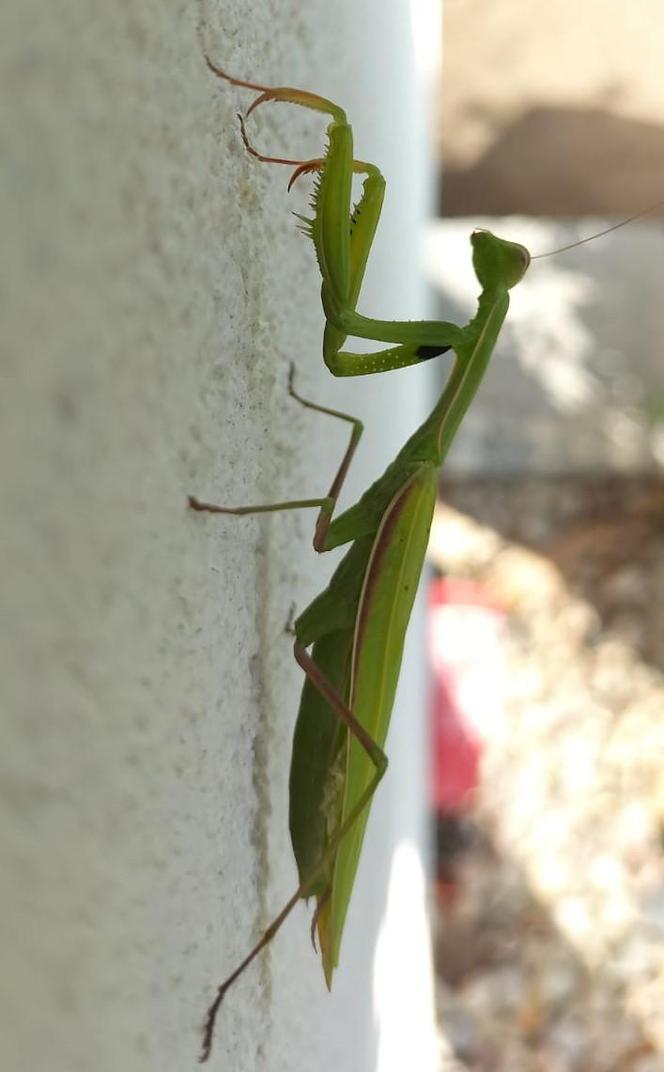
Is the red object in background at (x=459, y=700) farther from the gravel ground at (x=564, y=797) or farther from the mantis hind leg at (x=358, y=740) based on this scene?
the mantis hind leg at (x=358, y=740)

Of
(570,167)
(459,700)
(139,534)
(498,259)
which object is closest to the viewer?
(139,534)

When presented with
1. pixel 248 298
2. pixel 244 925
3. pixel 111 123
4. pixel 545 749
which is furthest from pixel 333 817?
pixel 545 749

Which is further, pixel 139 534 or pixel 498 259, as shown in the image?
pixel 498 259

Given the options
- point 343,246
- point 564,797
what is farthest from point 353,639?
point 564,797

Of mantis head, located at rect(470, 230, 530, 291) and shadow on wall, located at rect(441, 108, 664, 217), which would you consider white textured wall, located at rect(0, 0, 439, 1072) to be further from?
shadow on wall, located at rect(441, 108, 664, 217)

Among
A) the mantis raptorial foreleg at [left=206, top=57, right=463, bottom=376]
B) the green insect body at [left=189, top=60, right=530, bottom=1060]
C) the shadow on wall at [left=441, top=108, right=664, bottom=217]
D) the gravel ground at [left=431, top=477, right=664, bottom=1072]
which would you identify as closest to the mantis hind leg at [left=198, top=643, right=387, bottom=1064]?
the green insect body at [left=189, top=60, right=530, bottom=1060]

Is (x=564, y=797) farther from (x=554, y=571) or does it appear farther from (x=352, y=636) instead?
(x=352, y=636)

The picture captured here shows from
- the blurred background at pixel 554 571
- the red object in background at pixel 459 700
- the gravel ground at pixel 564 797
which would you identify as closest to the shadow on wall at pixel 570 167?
the blurred background at pixel 554 571
